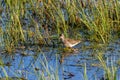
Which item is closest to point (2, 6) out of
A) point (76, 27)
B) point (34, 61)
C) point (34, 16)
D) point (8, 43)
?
point (34, 16)

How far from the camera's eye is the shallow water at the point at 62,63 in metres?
6.45

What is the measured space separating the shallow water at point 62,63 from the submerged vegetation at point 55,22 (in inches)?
8.5

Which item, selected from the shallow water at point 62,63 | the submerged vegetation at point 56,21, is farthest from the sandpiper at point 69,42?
the submerged vegetation at point 56,21

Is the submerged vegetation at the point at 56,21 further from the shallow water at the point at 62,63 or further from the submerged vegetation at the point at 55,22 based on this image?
the shallow water at the point at 62,63

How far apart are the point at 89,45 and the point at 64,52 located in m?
0.49

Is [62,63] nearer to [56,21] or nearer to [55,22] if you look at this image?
[56,21]

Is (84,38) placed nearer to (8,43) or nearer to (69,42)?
(69,42)

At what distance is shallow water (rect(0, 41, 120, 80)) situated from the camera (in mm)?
6453

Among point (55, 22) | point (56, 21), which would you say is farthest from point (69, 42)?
point (55, 22)

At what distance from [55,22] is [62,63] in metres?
2.06

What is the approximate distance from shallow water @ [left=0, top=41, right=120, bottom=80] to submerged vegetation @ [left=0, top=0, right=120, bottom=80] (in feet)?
0.71

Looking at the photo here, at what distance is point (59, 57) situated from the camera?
7605 mm

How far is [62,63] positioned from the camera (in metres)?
7.17

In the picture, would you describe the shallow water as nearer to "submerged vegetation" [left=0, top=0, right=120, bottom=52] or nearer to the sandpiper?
the sandpiper
